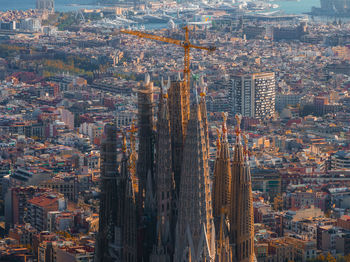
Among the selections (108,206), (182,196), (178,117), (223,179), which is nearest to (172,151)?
(178,117)

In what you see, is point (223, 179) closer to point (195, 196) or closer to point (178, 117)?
point (178, 117)

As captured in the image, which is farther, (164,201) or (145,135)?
(145,135)

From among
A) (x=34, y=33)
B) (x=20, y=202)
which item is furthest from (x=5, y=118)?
(x=34, y=33)

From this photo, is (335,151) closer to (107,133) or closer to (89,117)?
(89,117)

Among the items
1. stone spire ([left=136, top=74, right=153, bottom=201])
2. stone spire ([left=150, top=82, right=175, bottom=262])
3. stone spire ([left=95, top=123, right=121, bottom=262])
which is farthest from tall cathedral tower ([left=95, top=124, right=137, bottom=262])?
stone spire ([left=150, top=82, right=175, bottom=262])

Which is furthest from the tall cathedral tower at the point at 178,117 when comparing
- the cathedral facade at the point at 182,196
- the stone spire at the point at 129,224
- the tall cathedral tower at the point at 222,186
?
the stone spire at the point at 129,224

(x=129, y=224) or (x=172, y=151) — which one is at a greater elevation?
(x=172, y=151)
